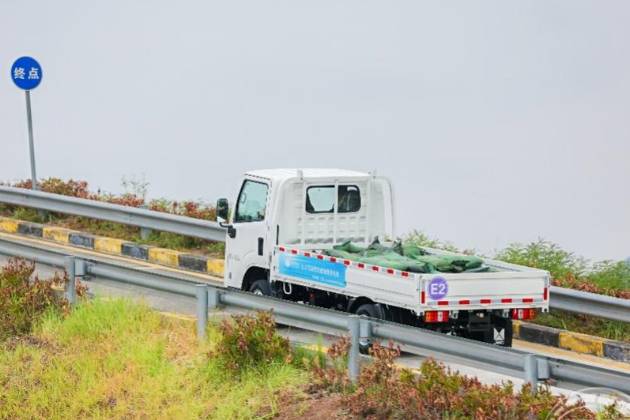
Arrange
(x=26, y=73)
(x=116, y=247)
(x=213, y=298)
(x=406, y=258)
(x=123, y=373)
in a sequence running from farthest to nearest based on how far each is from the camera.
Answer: (x=26, y=73) → (x=116, y=247) → (x=406, y=258) → (x=213, y=298) → (x=123, y=373)

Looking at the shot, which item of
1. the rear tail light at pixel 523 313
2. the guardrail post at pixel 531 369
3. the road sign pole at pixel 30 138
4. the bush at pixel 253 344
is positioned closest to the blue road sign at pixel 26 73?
the road sign pole at pixel 30 138

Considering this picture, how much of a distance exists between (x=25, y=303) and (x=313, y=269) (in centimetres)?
302

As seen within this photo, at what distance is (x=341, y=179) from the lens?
1555 cm

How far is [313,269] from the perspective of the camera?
47.0ft

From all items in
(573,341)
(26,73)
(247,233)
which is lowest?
(573,341)

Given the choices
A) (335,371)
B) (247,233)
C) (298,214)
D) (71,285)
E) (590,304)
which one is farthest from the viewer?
(247,233)

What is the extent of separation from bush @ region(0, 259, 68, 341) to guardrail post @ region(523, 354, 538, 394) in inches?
226

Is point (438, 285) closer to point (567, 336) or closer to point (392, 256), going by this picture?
point (392, 256)

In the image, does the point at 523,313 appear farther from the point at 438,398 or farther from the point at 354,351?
the point at 438,398

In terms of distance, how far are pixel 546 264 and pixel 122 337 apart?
7226 millimetres

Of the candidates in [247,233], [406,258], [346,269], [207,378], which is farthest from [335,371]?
[247,233]

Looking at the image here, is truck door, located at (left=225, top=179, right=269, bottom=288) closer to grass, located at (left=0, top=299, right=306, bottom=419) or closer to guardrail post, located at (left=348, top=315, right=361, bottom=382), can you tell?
grass, located at (left=0, top=299, right=306, bottom=419)

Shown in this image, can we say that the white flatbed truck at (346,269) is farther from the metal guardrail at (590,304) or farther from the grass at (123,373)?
the grass at (123,373)

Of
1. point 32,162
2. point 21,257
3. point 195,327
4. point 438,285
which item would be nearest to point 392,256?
point 438,285
